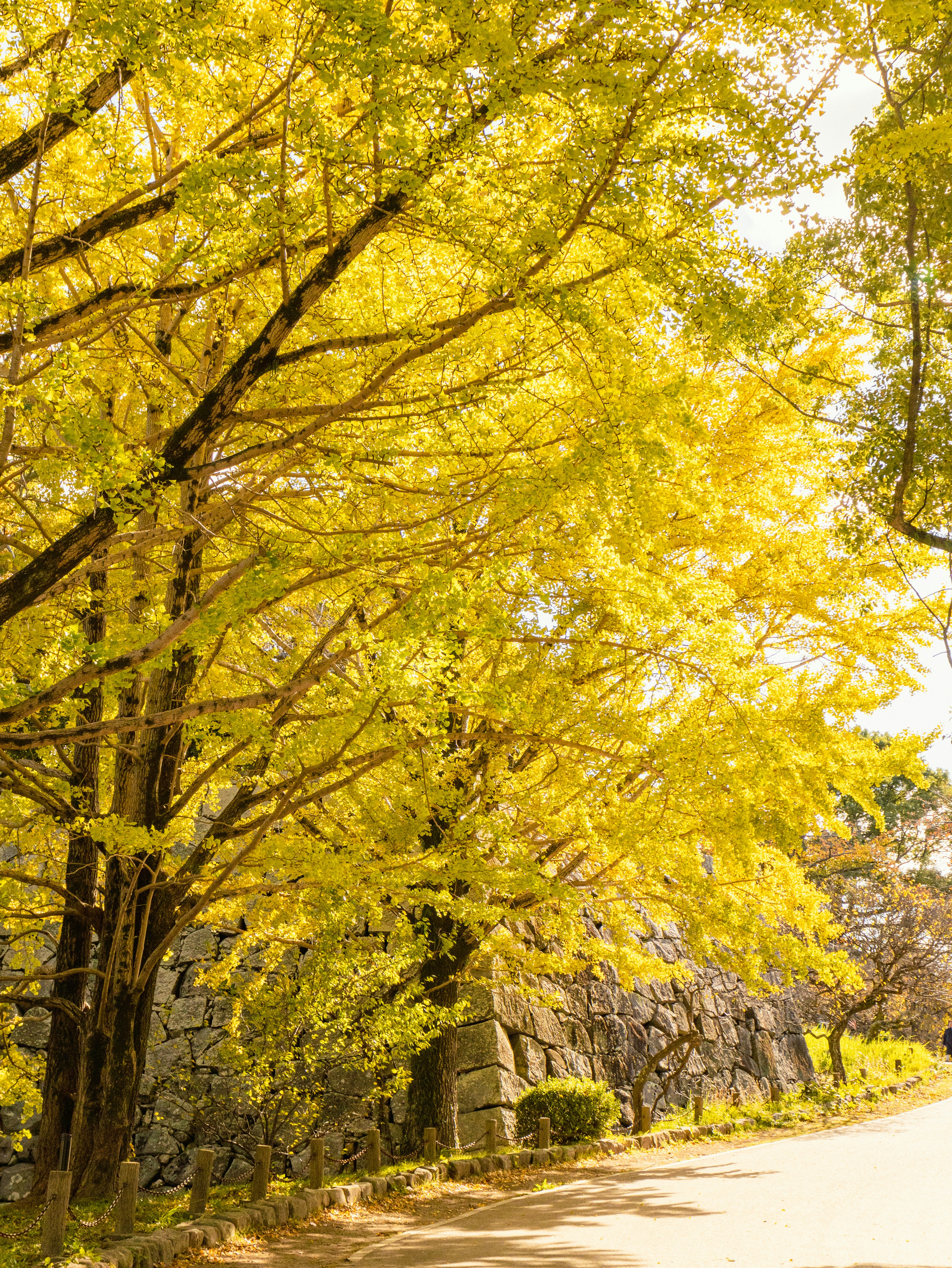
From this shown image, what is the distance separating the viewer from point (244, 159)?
423 centimetres

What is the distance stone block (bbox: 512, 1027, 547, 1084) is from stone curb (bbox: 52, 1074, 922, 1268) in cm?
→ 161

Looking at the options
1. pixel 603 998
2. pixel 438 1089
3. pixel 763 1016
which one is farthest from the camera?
pixel 763 1016

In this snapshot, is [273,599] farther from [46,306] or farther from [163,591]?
[163,591]

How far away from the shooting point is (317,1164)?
8.28 metres

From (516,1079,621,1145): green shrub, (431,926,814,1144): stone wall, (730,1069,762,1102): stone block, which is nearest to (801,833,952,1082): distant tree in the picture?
(431,926,814,1144): stone wall

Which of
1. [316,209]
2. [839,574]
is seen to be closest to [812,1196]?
[839,574]

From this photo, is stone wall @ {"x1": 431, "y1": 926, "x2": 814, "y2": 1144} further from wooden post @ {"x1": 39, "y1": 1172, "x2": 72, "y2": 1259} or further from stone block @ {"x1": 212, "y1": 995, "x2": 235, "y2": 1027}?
wooden post @ {"x1": 39, "y1": 1172, "x2": 72, "y2": 1259}

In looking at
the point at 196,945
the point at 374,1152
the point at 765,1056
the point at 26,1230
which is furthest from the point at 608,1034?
the point at 26,1230

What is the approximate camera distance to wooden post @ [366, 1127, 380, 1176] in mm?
9211

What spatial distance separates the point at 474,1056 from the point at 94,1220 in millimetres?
7204

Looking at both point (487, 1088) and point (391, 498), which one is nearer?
point (391, 498)

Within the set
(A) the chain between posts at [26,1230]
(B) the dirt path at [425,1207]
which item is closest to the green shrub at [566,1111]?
(B) the dirt path at [425,1207]

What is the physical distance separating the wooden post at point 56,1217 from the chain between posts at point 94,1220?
5 centimetres

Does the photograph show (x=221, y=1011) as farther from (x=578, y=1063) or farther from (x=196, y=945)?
(x=578, y=1063)
